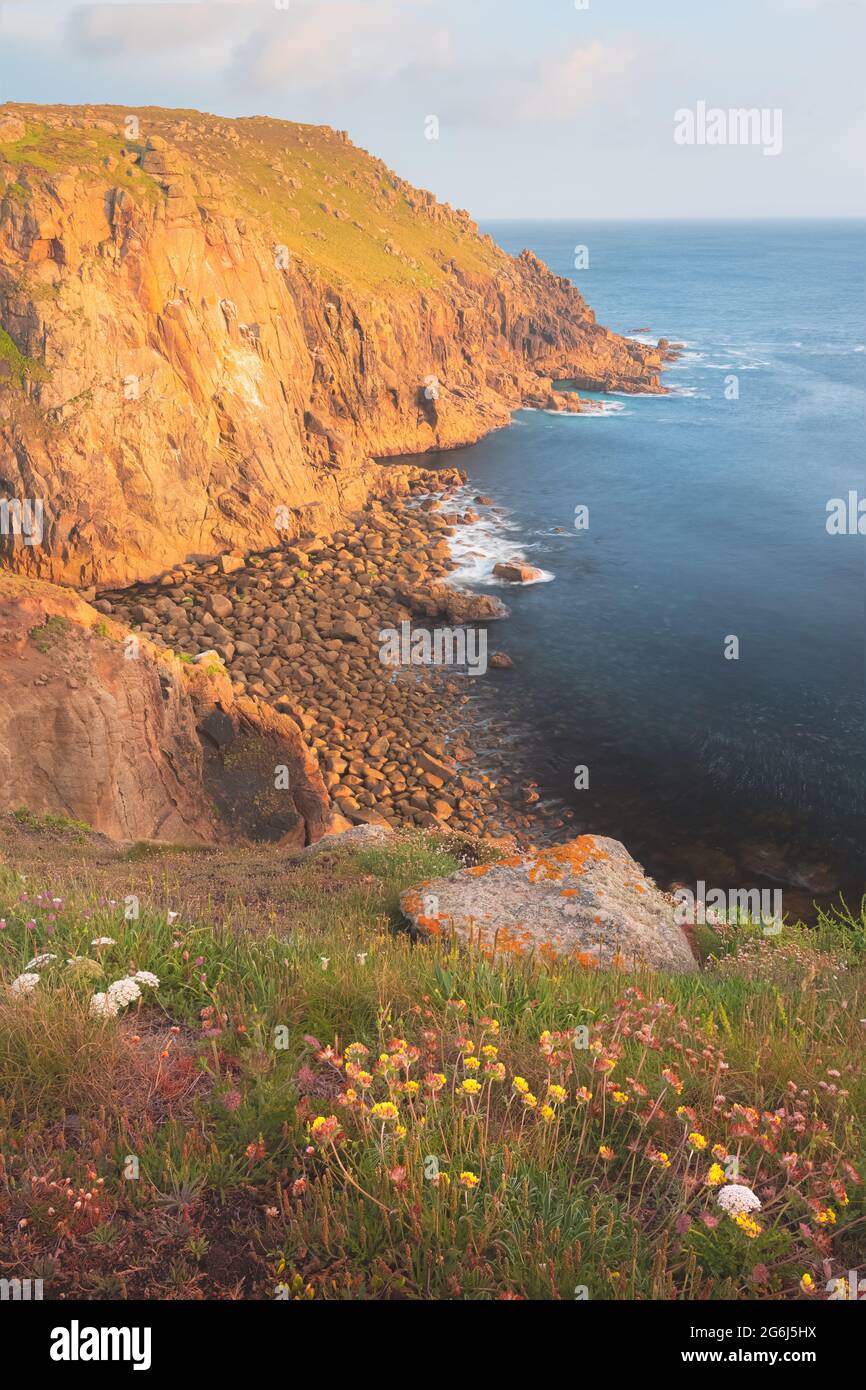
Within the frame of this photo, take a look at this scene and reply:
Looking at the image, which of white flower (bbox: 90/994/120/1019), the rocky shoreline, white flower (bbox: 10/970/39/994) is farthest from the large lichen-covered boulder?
the rocky shoreline

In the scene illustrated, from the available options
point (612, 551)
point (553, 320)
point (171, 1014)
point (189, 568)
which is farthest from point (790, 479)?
point (171, 1014)

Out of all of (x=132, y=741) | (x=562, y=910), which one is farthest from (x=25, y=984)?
(x=132, y=741)

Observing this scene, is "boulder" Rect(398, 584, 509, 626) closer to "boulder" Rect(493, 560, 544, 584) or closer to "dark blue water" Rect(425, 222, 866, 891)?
"dark blue water" Rect(425, 222, 866, 891)

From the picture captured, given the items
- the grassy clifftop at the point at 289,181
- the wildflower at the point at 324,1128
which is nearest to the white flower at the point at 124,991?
the wildflower at the point at 324,1128

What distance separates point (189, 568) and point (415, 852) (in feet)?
91.7

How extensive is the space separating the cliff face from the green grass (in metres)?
30.8

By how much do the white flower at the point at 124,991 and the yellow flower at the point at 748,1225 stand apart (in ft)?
9.94

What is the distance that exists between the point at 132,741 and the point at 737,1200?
15314 millimetres

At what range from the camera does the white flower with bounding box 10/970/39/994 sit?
4300 millimetres

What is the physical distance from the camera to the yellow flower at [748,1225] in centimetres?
297

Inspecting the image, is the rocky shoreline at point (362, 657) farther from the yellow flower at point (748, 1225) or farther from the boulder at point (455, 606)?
the yellow flower at point (748, 1225)

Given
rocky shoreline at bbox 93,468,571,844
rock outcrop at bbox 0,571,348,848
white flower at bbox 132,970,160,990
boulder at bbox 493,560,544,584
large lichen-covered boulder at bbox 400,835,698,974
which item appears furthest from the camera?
boulder at bbox 493,560,544,584

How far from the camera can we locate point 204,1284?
3043mm
